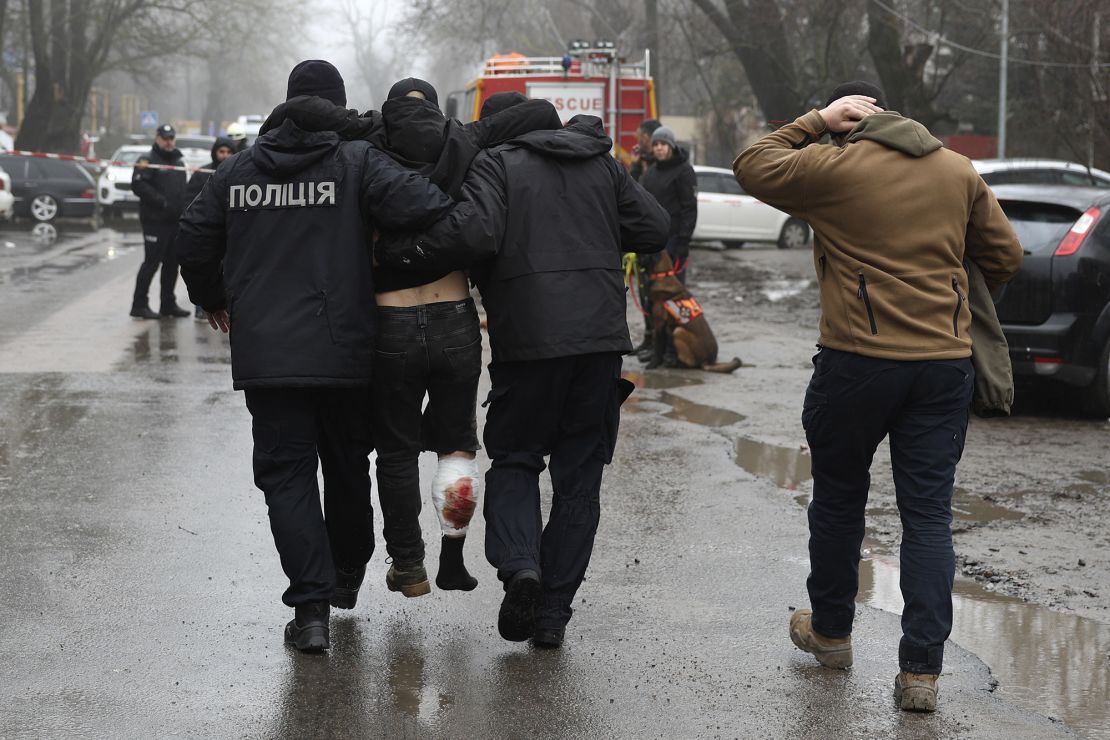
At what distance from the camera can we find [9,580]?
5.32m

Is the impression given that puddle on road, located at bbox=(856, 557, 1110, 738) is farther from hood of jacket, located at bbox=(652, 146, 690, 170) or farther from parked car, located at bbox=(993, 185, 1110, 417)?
hood of jacket, located at bbox=(652, 146, 690, 170)

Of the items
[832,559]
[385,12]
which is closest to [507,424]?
[832,559]

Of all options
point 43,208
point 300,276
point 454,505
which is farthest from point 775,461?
point 43,208

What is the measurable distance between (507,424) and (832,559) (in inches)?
45.0

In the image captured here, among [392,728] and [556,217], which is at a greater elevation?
[556,217]

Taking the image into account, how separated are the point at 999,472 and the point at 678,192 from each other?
428 cm

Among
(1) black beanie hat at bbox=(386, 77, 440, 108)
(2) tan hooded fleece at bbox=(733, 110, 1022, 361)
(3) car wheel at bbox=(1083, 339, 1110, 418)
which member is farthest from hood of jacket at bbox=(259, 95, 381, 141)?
(3) car wheel at bbox=(1083, 339, 1110, 418)

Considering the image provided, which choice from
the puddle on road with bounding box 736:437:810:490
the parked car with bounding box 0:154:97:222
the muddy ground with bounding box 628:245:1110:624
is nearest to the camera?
the muddy ground with bounding box 628:245:1110:624

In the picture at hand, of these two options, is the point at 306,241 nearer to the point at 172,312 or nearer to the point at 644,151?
the point at 644,151

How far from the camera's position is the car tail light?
907cm

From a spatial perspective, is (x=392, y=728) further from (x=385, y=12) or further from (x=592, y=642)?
(x=385, y=12)

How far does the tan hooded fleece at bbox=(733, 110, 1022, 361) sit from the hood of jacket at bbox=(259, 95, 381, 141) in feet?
4.12

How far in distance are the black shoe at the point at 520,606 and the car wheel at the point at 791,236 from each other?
2234 cm

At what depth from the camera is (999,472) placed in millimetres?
7680
